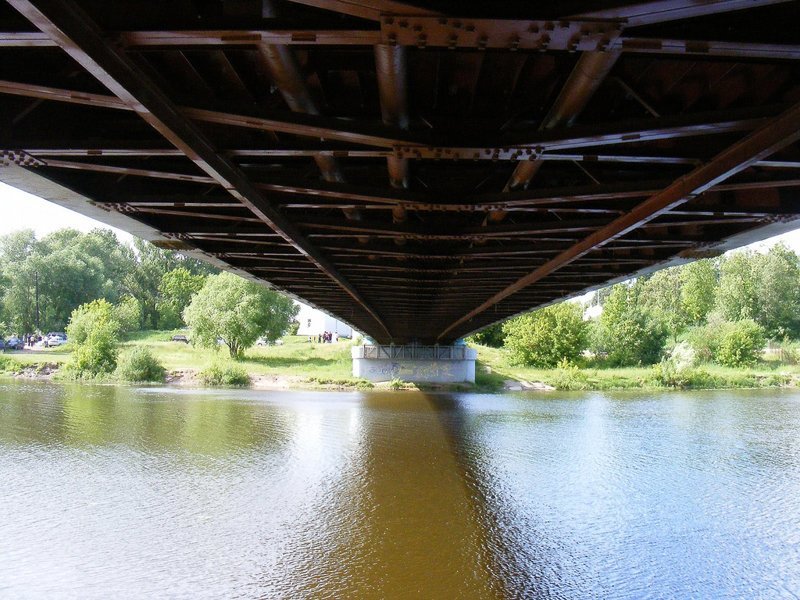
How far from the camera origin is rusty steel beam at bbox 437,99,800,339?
4398 mm

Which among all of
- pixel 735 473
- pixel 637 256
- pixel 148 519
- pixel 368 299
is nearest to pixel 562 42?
pixel 637 256

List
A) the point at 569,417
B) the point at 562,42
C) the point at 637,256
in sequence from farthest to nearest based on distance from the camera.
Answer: the point at 569,417 → the point at 637,256 → the point at 562,42

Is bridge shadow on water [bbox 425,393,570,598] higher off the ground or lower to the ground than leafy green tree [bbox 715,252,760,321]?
lower

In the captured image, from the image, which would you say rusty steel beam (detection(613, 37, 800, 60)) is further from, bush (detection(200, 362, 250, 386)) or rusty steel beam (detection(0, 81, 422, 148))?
bush (detection(200, 362, 250, 386))

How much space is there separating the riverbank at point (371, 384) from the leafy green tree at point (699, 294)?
62.9ft

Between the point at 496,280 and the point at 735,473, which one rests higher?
the point at 496,280

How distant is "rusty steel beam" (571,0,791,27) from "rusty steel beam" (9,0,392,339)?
244 centimetres

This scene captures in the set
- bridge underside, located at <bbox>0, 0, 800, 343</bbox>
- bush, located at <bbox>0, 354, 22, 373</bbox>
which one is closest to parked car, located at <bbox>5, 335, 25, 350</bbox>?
bush, located at <bbox>0, 354, 22, 373</bbox>

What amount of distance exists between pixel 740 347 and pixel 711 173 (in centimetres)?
5025

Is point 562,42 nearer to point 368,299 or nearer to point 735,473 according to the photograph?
point 368,299

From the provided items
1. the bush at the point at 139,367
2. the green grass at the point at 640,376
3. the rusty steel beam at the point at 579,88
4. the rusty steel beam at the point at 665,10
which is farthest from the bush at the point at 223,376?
the rusty steel beam at the point at 665,10

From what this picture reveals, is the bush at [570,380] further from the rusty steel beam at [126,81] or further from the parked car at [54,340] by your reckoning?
the parked car at [54,340]

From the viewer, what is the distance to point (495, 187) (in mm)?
7227

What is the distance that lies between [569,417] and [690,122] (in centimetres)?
2426
